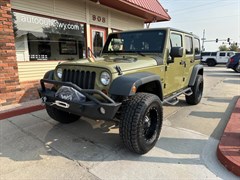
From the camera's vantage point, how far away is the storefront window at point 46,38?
559cm

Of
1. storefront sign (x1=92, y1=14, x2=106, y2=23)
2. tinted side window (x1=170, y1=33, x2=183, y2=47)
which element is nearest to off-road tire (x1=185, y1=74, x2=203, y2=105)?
tinted side window (x1=170, y1=33, x2=183, y2=47)

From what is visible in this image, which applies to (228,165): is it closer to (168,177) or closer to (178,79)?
(168,177)

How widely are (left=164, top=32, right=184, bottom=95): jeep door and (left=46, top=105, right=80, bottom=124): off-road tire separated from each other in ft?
6.67

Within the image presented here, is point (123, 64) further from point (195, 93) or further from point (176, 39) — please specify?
point (195, 93)

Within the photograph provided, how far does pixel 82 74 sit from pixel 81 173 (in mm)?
1401

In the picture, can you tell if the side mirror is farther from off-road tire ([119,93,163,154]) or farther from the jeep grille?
the jeep grille

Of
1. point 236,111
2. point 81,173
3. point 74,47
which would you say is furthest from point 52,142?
point 74,47

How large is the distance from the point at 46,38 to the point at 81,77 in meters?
3.99

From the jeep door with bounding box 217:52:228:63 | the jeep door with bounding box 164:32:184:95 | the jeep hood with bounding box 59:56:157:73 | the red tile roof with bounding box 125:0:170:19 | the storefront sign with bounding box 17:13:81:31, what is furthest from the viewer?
the jeep door with bounding box 217:52:228:63

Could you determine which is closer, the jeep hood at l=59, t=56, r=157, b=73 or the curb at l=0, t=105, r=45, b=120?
the jeep hood at l=59, t=56, r=157, b=73

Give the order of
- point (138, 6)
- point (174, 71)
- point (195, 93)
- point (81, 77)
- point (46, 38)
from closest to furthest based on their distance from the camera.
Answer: point (81, 77) → point (174, 71) → point (195, 93) → point (46, 38) → point (138, 6)

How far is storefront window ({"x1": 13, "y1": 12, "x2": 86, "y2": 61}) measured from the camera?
18.3 ft

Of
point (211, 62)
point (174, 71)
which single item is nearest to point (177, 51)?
point (174, 71)

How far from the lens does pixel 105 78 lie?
2.77 meters
